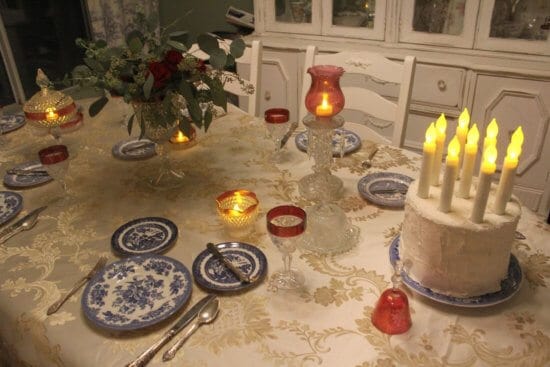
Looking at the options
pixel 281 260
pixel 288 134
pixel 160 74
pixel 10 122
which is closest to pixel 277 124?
pixel 288 134

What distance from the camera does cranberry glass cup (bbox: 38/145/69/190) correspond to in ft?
3.63

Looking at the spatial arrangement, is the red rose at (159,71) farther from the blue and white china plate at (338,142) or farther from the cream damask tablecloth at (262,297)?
the blue and white china plate at (338,142)

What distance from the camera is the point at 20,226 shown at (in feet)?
3.42

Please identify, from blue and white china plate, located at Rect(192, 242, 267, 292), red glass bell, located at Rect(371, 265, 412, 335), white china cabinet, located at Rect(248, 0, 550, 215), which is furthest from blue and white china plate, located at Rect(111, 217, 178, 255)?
white china cabinet, located at Rect(248, 0, 550, 215)

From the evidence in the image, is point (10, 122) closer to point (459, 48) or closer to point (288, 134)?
point (288, 134)

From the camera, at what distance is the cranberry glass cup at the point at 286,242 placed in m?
0.81

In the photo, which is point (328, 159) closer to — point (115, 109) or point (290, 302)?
point (290, 302)

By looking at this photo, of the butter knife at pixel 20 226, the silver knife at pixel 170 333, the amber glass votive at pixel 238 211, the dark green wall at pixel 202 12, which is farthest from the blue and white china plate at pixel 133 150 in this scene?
the dark green wall at pixel 202 12

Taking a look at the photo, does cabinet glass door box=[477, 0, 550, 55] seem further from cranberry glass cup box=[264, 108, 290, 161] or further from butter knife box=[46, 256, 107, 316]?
butter knife box=[46, 256, 107, 316]

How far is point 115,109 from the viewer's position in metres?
1.73

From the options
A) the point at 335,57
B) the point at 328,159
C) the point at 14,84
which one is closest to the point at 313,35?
the point at 335,57

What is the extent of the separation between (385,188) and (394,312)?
46 cm

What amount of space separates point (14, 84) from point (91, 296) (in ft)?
8.13

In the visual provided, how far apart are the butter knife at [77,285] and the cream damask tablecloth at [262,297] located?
0.01 metres
